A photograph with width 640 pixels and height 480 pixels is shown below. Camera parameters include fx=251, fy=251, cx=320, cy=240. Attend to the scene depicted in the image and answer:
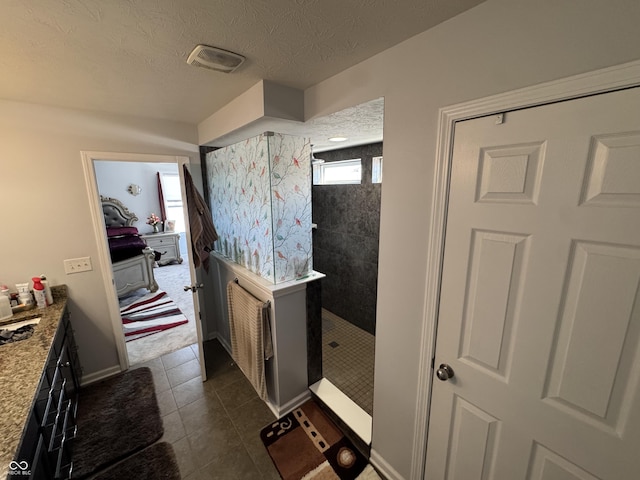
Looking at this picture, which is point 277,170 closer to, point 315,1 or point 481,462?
point 315,1

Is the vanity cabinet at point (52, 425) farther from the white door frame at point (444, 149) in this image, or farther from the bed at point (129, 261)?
the bed at point (129, 261)

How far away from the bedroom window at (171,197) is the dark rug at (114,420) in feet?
15.1

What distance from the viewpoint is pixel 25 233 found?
2.00 meters

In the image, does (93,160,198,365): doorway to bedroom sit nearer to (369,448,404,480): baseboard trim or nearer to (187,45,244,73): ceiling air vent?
(369,448,404,480): baseboard trim

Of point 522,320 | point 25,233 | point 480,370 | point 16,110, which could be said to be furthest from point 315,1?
point 25,233

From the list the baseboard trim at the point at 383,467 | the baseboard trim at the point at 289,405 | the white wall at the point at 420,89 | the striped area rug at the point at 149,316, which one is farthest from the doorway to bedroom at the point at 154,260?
the white wall at the point at 420,89

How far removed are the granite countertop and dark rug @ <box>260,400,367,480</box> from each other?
137 cm

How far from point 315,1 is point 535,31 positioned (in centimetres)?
75

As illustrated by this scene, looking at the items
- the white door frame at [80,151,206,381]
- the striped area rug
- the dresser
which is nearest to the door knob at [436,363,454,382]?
the white door frame at [80,151,206,381]

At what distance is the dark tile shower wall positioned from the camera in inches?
119

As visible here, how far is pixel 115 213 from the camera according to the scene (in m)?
5.08

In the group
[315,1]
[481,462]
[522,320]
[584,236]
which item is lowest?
[481,462]

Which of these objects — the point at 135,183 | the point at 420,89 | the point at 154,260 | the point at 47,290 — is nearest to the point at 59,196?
the point at 47,290

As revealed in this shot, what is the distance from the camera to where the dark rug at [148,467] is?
5.29 ft
